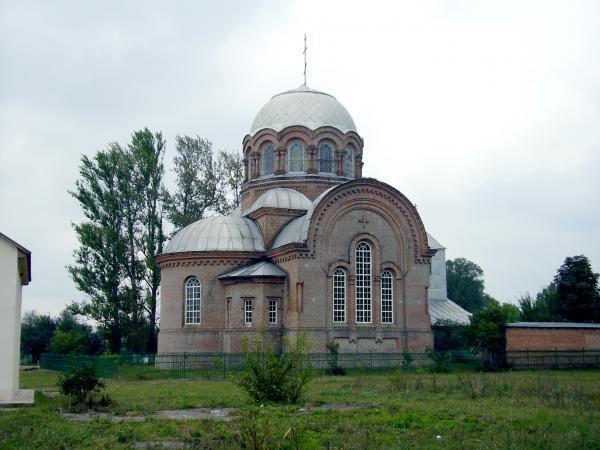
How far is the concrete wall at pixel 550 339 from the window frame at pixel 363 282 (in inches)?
237

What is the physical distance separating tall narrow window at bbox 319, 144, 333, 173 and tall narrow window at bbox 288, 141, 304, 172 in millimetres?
996

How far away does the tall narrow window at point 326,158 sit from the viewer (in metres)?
37.7

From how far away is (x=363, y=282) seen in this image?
105ft

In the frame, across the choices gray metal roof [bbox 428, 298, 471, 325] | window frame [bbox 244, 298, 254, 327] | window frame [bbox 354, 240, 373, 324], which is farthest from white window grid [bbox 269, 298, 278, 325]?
gray metal roof [bbox 428, 298, 471, 325]

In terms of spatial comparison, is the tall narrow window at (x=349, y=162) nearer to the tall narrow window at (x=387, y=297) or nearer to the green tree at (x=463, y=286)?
the tall narrow window at (x=387, y=297)

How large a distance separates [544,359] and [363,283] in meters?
8.19

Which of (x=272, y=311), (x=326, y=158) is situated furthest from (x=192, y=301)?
(x=326, y=158)

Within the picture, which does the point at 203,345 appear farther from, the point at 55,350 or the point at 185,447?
the point at 185,447

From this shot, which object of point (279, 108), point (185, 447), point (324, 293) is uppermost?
point (279, 108)

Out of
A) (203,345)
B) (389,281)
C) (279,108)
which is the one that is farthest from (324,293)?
(279,108)

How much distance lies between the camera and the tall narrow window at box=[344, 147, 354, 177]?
125ft

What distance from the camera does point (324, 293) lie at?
31156mm

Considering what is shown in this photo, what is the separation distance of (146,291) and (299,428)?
3017cm

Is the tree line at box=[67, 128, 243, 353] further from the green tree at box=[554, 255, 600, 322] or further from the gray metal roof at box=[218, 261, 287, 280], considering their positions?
the green tree at box=[554, 255, 600, 322]
